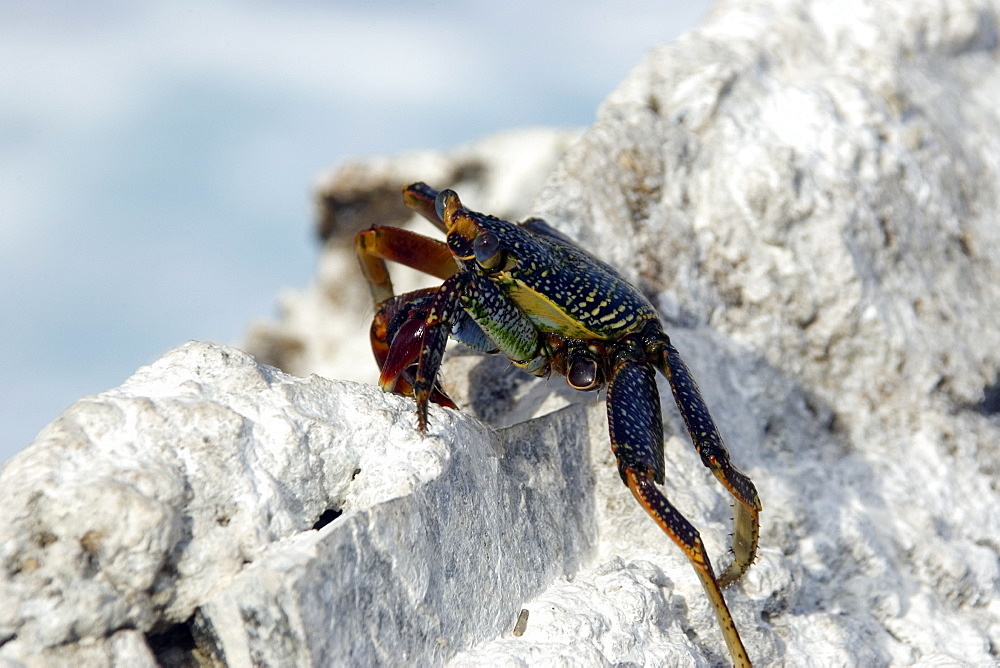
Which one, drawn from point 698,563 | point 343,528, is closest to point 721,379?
point 698,563

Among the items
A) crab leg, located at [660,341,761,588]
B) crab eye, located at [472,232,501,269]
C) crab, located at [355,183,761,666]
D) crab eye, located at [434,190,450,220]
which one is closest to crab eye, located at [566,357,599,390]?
crab, located at [355,183,761,666]

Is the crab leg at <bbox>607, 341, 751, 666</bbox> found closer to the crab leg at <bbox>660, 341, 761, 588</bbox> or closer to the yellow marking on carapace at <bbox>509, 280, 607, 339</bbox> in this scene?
the crab leg at <bbox>660, 341, 761, 588</bbox>

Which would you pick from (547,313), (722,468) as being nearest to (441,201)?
(547,313)

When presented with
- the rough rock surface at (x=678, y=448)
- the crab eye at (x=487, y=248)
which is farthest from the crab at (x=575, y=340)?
the rough rock surface at (x=678, y=448)

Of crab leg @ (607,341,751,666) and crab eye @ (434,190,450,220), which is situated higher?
crab eye @ (434,190,450,220)

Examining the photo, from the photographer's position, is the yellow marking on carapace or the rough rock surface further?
the yellow marking on carapace

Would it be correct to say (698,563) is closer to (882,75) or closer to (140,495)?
(140,495)

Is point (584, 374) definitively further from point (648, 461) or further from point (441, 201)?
point (441, 201)
